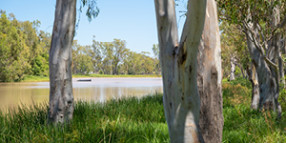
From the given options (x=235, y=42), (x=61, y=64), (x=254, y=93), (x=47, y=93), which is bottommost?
(x=47, y=93)

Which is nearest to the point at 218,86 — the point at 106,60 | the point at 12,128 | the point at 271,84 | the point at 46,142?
the point at 46,142

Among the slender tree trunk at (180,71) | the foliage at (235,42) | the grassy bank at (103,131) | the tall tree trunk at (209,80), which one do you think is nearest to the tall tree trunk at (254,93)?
the foliage at (235,42)

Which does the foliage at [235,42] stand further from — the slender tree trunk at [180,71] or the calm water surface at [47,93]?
the slender tree trunk at [180,71]

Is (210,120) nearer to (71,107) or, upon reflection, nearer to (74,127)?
(74,127)

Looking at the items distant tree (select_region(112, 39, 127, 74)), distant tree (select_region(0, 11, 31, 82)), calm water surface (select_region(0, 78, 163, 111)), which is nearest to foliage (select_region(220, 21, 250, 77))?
calm water surface (select_region(0, 78, 163, 111))

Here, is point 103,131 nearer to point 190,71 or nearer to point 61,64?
point 61,64

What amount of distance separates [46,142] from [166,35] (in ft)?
6.96

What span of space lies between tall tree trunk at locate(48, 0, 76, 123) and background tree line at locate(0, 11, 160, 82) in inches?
350

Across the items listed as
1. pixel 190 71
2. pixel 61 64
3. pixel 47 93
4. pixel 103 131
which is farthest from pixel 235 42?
pixel 47 93

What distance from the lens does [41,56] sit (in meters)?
47.0

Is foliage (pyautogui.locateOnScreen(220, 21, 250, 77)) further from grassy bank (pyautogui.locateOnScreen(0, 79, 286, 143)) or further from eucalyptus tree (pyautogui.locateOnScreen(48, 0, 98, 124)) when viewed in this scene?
eucalyptus tree (pyautogui.locateOnScreen(48, 0, 98, 124))

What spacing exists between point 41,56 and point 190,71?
49638 millimetres

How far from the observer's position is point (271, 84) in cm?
591

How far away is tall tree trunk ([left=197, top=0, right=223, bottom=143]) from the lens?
2328 mm
